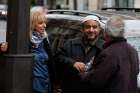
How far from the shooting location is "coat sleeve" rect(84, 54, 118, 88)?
557 cm

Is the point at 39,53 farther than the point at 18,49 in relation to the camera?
Yes

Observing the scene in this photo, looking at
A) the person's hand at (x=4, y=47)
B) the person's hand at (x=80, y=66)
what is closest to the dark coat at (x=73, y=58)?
the person's hand at (x=80, y=66)

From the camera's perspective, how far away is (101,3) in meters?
42.1

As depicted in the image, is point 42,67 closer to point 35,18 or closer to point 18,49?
point 18,49

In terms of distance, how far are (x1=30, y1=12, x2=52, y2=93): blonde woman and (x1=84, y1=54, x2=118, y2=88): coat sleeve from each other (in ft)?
3.07

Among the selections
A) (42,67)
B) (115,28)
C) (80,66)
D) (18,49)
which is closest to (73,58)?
(80,66)

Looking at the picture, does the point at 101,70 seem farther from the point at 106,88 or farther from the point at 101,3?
the point at 101,3

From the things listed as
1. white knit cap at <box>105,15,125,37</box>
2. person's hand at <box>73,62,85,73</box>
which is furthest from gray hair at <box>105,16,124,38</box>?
person's hand at <box>73,62,85,73</box>

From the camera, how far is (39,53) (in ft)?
21.3

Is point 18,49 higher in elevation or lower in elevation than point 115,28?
lower

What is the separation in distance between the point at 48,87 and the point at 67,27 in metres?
1.31

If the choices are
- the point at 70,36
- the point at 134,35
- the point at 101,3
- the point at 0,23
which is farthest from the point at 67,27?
the point at 101,3

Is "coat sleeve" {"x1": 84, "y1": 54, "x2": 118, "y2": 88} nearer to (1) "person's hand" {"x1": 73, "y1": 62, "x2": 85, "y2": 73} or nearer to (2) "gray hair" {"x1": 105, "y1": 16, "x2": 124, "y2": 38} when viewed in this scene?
(2) "gray hair" {"x1": 105, "y1": 16, "x2": 124, "y2": 38}

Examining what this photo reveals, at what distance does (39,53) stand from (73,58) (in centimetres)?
37
